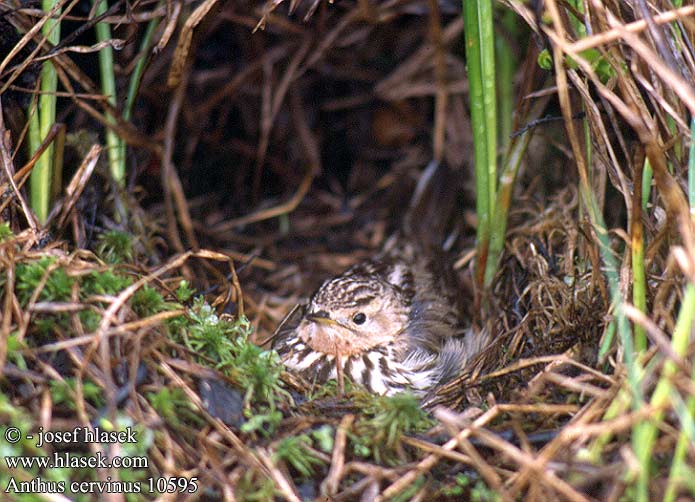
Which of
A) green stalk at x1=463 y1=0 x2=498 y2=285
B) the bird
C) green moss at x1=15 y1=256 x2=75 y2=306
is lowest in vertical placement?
the bird

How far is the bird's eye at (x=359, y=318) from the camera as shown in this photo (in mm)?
3711

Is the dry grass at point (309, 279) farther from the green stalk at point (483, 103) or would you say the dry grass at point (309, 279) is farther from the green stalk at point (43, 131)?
the green stalk at point (483, 103)

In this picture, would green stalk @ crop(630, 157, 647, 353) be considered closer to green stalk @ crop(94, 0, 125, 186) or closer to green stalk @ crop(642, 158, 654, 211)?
green stalk @ crop(642, 158, 654, 211)

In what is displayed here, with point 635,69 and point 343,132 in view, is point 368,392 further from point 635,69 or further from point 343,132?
point 343,132

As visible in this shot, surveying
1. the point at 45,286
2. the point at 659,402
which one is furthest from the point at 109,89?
the point at 659,402

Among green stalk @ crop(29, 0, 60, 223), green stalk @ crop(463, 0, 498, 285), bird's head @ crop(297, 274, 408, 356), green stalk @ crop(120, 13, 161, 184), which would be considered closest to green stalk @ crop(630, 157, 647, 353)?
green stalk @ crop(463, 0, 498, 285)

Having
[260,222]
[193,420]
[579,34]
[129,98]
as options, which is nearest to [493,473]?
[193,420]

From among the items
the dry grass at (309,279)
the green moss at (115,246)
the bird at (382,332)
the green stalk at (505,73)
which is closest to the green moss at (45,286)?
the dry grass at (309,279)

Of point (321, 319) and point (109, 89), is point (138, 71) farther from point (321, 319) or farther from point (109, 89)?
point (321, 319)

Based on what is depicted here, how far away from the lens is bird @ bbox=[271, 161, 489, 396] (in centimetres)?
357

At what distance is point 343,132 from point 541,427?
315cm

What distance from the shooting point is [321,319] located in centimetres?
359

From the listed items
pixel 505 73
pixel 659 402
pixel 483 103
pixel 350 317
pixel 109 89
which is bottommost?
pixel 350 317

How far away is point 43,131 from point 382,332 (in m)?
1.74
